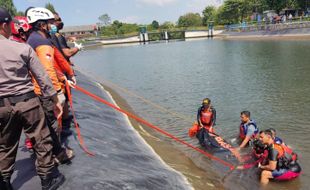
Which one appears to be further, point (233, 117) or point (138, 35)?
point (138, 35)

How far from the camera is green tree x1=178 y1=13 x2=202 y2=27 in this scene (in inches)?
6275

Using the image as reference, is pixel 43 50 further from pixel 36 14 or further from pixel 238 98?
pixel 238 98

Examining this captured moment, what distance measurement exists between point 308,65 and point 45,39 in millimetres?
24685

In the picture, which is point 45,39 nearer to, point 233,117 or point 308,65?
point 233,117

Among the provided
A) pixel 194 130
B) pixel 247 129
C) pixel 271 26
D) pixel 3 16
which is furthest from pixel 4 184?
pixel 271 26

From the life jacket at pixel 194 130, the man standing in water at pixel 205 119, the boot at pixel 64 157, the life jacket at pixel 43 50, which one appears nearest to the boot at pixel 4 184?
the boot at pixel 64 157

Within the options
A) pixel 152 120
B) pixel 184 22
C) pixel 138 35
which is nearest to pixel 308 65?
pixel 152 120

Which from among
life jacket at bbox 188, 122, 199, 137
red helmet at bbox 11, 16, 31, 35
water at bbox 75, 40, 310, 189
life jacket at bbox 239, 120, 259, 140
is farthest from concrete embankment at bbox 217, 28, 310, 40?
red helmet at bbox 11, 16, 31, 35

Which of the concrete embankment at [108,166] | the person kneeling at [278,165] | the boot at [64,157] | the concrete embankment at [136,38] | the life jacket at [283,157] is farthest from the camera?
the concrete embankment at [136,38]

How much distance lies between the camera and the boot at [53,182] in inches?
203

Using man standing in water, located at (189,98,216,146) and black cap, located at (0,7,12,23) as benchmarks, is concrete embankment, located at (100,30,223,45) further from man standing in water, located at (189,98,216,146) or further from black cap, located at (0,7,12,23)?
black cap, located at (0,7,12,23)

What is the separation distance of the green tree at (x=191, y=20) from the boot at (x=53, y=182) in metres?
158

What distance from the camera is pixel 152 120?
15.6 meters

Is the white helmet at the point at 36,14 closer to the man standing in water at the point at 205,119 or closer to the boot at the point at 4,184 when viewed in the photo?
the boot at the point at 4,184
